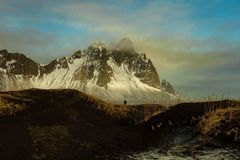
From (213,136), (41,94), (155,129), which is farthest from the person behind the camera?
Answer: (41,94)

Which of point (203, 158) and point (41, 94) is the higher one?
point (41, 94)

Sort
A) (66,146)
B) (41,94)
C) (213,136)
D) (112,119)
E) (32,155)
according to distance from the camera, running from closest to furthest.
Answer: (32,155) → (66,146) → (213,136) → (112,119) → (41,94)

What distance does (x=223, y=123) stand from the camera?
27.8 meters

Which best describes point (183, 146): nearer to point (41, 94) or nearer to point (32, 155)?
point (32, 155)

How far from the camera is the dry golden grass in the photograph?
26734mm

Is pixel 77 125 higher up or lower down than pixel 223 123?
lower down

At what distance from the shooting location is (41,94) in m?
34.3

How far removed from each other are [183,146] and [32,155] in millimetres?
8210

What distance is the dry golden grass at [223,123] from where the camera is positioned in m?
26.7

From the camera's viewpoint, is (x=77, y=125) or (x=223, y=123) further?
(x=77, y=125)

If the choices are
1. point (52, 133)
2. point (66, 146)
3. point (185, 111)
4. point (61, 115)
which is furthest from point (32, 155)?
point (185, 111)

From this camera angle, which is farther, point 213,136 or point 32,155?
point 213,136

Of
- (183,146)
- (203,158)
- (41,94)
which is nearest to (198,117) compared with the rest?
(183,146)

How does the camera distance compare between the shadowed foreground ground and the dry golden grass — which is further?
the dry golden grass
